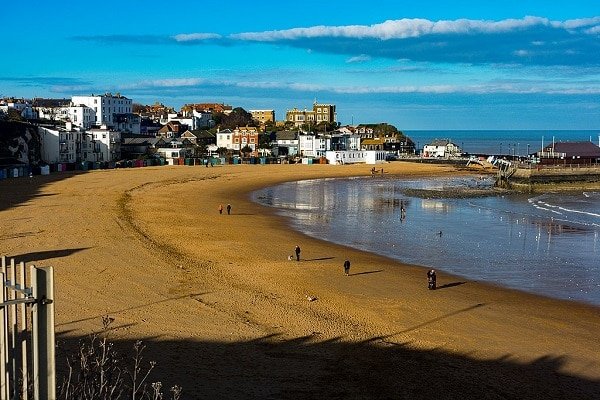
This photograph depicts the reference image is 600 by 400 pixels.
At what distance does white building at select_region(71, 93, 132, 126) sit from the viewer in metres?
120

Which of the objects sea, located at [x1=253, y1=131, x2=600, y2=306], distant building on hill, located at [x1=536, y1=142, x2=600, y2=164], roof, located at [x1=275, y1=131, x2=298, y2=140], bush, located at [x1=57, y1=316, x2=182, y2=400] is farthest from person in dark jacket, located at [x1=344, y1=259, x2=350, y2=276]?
roof, located at [x1=275, y1=131, x2=298, y2=140]

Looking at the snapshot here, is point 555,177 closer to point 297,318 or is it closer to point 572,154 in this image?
point 572,154

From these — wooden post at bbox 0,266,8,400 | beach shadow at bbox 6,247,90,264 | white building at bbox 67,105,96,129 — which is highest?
white building at bbox 67,105,96,129

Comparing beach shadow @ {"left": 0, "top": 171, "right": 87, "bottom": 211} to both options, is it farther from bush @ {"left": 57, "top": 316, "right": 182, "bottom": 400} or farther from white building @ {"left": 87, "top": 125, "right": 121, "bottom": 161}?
bush @ {"left": 57, "top": 316, "right": 182, "bottom": 400}

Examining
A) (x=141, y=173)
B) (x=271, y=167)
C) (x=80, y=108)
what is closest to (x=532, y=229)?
(x=141, y=173)

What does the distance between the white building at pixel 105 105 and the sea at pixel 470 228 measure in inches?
2651

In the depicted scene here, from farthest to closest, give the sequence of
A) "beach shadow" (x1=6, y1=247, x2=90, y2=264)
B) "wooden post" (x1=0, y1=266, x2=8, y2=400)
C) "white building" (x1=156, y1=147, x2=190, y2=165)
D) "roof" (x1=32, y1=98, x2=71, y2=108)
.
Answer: "roof" (x1=32, y1=98, x2=71, y2=108)
"white building" (x1=156, y1=147, x2=190, y2=165)
"beach shadow" (x1=6, y1=247, x2=90, y2=264)
"wooden post" (x1=0, y1=266, x2=8, y2=400)

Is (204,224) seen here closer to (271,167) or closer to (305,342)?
(305,342)

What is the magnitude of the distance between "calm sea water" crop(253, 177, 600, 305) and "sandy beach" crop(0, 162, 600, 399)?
92.5 inches

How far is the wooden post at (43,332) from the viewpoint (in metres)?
4.40

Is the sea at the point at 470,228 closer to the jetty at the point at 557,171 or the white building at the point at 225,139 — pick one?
the jetty at the point at 557,171

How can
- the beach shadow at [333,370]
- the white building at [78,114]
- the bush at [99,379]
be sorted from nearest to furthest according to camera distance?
the bush at [99,379]
the beach shadow at [333,370]
the white building at [78,114]

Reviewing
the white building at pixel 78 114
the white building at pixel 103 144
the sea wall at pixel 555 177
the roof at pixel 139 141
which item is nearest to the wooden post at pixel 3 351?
the sea wall at pixel 555 177

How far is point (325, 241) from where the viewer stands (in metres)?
30.7
